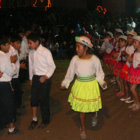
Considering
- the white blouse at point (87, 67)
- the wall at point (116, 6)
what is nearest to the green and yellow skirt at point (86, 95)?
the white blouse at point (87, 67)

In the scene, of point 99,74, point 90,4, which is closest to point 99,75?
point 99,74

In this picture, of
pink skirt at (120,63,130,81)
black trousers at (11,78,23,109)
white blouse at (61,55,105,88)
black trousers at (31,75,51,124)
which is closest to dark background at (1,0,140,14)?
pink skirt at (120,63,130,81)

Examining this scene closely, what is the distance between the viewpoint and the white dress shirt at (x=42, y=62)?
4.55 metres

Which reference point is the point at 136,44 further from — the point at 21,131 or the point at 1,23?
the point at 1,23

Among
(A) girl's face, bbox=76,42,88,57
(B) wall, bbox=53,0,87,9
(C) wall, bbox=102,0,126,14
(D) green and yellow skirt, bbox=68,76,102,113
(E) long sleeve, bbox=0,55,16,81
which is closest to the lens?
(E) long sleeve, bbox=0,55,16,81

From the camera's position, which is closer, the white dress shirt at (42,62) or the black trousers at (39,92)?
the white dress shirt at (42,62)

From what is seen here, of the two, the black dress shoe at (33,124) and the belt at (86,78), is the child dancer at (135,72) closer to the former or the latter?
the belt at (86,78)

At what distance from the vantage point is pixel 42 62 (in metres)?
4.58

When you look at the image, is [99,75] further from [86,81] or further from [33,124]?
[33,124]

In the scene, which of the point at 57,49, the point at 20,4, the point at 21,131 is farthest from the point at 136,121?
the point at 20,4

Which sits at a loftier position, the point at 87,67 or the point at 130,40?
the point at 130,40

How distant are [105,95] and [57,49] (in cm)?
956

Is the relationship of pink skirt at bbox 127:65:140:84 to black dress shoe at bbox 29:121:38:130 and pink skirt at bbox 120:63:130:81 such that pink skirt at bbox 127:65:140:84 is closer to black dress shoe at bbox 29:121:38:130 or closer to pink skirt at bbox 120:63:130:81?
pink skirt at bbox 120:63:130:81

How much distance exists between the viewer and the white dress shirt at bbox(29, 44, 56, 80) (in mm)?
4551
